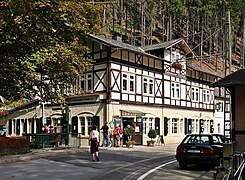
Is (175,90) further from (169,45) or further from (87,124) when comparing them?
(87,124)

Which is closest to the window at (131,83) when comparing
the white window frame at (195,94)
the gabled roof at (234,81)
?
the white window frame at (195,94)

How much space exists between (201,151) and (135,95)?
62.0ft

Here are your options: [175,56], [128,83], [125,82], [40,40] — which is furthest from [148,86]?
[40,40]

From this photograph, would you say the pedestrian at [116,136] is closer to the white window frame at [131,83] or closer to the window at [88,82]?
the window at [88,82]

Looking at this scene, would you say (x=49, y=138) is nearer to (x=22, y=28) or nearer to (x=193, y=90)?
(x=22, y=28)

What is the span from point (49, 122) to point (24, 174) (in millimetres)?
23033

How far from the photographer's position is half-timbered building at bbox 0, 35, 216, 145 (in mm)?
31328

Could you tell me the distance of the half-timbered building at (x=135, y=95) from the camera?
103 ft

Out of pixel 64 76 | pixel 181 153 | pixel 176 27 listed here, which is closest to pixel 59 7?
pixel 64 76

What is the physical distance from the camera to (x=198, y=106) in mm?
44875

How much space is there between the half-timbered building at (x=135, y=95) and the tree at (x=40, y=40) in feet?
47.6

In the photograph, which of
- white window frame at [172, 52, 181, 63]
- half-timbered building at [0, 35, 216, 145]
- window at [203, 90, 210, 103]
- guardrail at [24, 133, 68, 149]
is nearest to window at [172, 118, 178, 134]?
half-timbered building at [0, 35, 216, 145]

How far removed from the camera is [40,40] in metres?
9.19

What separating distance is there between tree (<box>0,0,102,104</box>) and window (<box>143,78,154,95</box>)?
2306 centimetres
